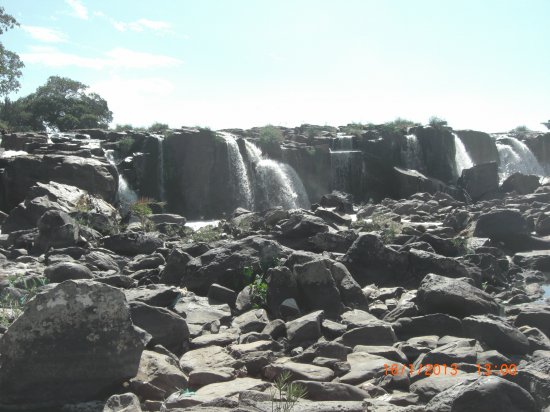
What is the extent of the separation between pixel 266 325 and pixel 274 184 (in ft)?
65.7

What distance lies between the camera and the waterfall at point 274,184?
26328mm

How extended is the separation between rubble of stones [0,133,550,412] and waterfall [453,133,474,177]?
22291 millimetres

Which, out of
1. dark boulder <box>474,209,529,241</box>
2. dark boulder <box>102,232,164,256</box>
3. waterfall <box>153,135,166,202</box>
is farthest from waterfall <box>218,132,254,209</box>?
dark boulder <box>102,232,164,256</box>

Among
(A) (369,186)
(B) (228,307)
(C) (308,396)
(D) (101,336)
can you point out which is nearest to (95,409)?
(D) (101,336)

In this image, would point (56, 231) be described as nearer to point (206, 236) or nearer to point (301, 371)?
point (206, 236)

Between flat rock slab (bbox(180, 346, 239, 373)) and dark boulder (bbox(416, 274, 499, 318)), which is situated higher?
dark boulder (bbox(416, 274, 499, 318))

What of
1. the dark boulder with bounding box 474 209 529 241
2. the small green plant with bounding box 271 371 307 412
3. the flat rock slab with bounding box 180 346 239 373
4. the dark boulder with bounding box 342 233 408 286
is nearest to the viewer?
the small green plant with bounding box 271 371 307 412

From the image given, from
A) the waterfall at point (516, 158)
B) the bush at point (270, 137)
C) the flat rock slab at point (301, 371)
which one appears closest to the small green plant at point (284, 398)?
the flat rock slab at point (301, 371)

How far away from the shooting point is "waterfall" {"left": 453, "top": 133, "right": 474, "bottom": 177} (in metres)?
35.2

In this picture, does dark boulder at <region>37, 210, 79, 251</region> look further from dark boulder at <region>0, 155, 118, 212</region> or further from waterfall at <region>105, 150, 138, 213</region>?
waterfall at <region>105, 150, 138, 213</region>

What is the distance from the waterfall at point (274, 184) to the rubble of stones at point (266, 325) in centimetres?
1259

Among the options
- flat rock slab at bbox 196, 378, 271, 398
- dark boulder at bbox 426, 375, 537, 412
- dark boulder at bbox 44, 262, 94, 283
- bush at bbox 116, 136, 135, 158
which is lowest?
dark boulder at bbox 44, 262, 94, 283

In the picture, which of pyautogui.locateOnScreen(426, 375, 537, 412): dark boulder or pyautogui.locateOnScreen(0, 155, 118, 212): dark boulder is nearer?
pyautogui.locateOnScreen(426, 375, 537, 412): dark boulder

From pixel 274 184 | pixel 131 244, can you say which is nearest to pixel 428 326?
pixel 131 244
